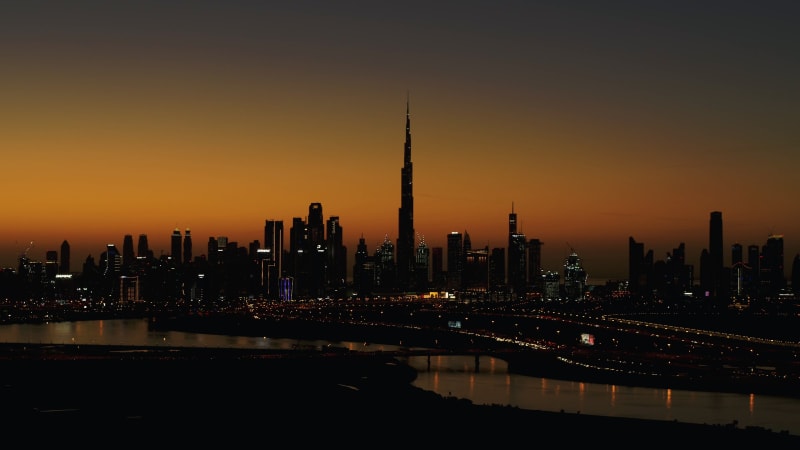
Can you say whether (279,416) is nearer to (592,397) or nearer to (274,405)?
(274,405)

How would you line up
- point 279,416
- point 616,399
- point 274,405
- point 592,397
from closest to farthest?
1. point 279,416
2. point 274,405
3. point 616,399
4. point 592,397

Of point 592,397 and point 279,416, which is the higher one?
point 279,416

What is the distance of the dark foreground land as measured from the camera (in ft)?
161

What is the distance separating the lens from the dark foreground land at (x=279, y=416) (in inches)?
1928

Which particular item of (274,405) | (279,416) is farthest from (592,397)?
(279,416)

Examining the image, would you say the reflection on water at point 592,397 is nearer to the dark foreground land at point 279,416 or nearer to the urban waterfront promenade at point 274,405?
the urban waterfront promenade at point 274,405

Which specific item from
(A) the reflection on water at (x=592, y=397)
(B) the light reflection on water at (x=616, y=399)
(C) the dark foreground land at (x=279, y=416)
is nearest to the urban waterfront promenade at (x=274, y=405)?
(C) the dark foreground land at (x=279, y=416)

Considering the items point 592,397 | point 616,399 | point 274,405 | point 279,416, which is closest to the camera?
point 279,416

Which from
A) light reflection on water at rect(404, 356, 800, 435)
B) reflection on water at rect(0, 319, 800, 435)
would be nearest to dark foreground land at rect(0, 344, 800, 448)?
light reflection on water at rect(404, 356, 800, 435)

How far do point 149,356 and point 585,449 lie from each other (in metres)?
60.5

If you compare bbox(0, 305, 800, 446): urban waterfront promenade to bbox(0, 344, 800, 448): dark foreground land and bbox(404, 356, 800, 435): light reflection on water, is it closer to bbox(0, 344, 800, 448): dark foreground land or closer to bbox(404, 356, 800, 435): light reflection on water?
bbox(0, 344, 800, 448): dark foreground land

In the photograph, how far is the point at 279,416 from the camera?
56.6 meters

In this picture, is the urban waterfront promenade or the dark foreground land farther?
the urban waterfront promenade

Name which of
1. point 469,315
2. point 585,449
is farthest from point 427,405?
point 469,315
